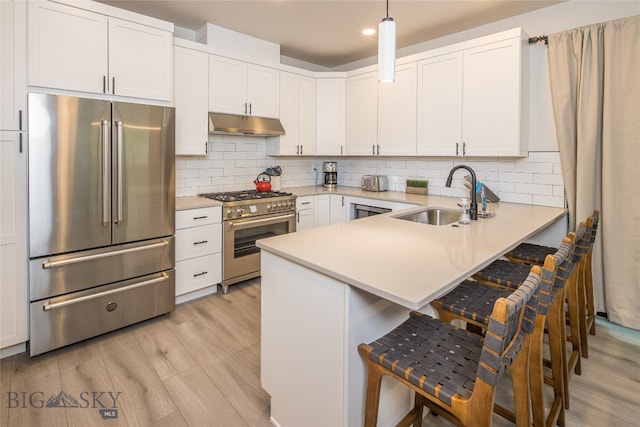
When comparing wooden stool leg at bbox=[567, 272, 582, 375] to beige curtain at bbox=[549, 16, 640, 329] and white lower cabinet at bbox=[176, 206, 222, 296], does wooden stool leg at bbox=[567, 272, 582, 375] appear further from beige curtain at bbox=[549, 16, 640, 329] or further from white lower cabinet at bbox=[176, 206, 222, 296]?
white lower cabinet at bbox=[176, 206, 222, 296]

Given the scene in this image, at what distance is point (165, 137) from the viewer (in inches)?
108

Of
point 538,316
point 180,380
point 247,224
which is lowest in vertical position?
point 180,380

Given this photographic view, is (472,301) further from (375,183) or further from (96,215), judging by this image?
(375,183)

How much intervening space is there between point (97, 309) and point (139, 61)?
1.88m

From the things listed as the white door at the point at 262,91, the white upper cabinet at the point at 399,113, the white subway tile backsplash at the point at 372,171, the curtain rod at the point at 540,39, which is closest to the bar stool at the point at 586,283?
the white subway tile backsplash at the point at 372,171

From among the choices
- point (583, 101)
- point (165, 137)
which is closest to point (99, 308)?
point (165, 137)

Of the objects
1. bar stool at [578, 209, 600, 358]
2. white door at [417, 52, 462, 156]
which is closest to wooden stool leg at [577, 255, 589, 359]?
bar stool at [578, 209, 600, 358]

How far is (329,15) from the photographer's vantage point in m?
3.24

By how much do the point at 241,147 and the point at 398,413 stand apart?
3.26 meters

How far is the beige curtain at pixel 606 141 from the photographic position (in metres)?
2.58

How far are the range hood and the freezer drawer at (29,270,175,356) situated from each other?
1465mm

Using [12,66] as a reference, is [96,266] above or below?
below

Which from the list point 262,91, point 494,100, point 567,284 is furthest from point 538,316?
point 262,91

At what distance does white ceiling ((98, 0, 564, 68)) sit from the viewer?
301cm
